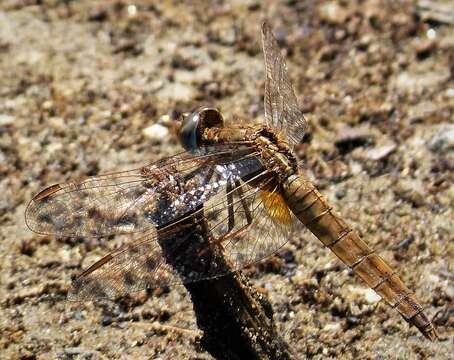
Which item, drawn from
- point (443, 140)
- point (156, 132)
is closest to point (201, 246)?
point (156, 132)

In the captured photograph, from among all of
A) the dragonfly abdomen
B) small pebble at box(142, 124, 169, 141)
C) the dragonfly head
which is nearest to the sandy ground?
small pebble at box(142, 124, 169, 141)

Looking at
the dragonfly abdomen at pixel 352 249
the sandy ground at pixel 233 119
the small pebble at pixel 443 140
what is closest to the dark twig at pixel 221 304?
the sandy ground at pixel 233 119

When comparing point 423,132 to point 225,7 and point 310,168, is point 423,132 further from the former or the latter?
point 225,7

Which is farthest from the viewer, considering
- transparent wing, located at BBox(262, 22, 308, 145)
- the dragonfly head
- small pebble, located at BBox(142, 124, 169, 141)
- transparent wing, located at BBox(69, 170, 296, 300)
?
small pebble, located at BBox(142, 124, 169, 141)

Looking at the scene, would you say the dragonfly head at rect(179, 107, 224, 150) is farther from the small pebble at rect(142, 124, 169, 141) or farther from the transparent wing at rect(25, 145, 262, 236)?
the small pebble at rect(142, 124, 169, 141)

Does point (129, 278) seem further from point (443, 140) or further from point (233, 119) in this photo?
point (443, 140)

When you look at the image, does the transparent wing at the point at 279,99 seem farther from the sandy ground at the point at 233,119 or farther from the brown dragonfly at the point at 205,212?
the sandy ground at the point at 233,119

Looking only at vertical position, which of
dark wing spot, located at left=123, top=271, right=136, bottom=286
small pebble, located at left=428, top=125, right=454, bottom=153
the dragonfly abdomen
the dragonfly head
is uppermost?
the dragonfly head
